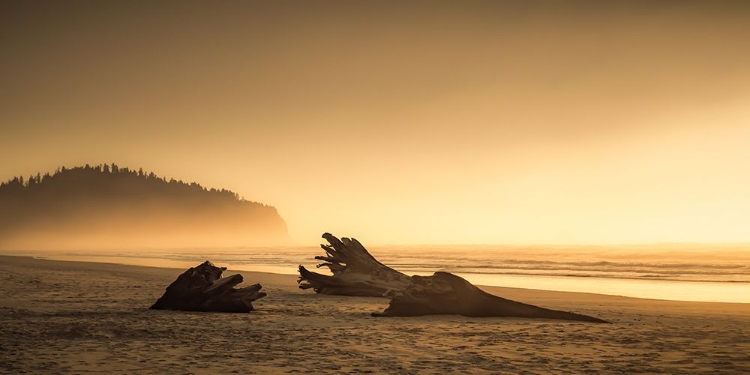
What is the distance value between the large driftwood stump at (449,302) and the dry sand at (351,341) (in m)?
0.38

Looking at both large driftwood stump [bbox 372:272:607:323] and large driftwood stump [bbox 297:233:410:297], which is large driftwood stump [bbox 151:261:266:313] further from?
large driftwood stump [bbox 297:233:410:297]

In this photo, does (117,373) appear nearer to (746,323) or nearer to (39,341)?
(39,341)

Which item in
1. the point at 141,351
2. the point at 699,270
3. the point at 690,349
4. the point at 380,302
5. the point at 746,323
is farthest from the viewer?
the point at 699,270

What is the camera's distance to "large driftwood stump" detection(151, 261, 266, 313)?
13.3 m

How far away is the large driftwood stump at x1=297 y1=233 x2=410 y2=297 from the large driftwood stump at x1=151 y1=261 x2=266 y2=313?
4.81 metres

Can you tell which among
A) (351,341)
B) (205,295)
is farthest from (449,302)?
(205,295)

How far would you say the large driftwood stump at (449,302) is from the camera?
12.7 m

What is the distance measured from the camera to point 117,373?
677 cm

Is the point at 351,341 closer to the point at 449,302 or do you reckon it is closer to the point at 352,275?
the point at 449,302

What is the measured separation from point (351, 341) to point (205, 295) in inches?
207

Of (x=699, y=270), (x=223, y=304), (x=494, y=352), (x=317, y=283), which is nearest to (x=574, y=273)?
(x=699, y=270)

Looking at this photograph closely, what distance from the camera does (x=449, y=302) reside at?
1309 cm

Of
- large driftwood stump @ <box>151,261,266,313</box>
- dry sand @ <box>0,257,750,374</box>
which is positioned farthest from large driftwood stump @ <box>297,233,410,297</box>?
large driftwood stump @ <box>151,261,266,313</box>

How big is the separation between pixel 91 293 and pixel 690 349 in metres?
15.3
